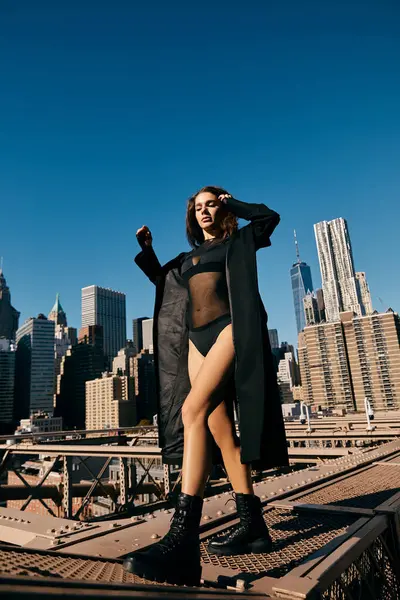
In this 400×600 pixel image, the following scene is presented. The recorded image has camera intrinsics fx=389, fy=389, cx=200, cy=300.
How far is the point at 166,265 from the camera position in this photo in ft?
10.5

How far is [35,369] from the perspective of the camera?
476ft

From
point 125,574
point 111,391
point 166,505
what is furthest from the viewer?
point 111,391

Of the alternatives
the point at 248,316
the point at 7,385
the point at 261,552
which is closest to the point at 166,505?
the point at 261,552

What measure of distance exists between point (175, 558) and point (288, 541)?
3.16 feet

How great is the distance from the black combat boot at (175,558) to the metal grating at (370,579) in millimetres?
749

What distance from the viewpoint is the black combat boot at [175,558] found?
175cm

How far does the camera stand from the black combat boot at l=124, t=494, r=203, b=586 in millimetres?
1750

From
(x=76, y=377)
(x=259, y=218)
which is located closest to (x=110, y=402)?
(x=76, y=377)

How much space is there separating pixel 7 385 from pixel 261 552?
14645cm

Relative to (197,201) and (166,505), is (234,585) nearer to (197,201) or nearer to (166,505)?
(197,201)

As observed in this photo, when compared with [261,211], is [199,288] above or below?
below

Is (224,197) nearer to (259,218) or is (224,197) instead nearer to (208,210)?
(208,210)

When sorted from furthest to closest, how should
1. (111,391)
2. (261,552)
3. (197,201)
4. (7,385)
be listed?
1. (7,385)
2. (111,391)
3. (197,201)
4. (261,552)

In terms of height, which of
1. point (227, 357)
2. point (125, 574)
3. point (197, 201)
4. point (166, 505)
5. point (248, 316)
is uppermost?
point (197, 201)
